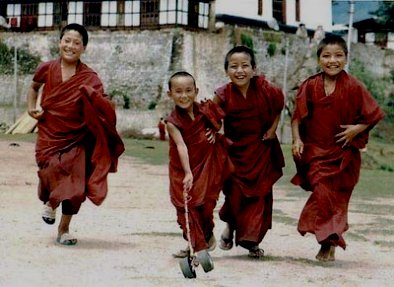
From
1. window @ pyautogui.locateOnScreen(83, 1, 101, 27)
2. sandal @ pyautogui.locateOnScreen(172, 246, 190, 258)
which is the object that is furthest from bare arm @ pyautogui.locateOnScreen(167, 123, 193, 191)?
window @ pyautogui.locateOnScreen(83, 1, 101, 27)

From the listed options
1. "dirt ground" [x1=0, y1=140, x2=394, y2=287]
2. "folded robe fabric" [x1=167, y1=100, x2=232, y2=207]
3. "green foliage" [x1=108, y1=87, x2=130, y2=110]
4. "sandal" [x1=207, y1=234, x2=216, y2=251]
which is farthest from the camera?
"green foliage" [x1=108, y1=87, x2=130, y2=110]

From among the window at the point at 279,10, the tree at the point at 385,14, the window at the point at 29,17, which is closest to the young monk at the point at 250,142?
the window at the point at 29,17

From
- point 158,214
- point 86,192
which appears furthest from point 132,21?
point 86,192

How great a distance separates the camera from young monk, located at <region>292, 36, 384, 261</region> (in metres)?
6.88

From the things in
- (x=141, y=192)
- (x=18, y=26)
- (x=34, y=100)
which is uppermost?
(x=18, y=26)

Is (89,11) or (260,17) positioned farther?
(260,17)

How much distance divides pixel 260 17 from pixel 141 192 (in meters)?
29.3

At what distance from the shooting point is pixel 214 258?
22.6 feet

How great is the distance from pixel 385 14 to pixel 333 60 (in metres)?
41.3

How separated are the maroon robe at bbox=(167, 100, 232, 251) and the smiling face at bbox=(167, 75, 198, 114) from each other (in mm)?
83

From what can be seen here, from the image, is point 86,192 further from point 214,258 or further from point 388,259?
point 388,259

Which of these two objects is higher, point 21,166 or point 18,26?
point 18,26

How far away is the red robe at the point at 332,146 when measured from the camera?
6883mm

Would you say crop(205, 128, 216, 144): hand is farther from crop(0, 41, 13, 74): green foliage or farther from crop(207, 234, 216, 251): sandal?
crop(0, 41, 13, 74): green foliage
